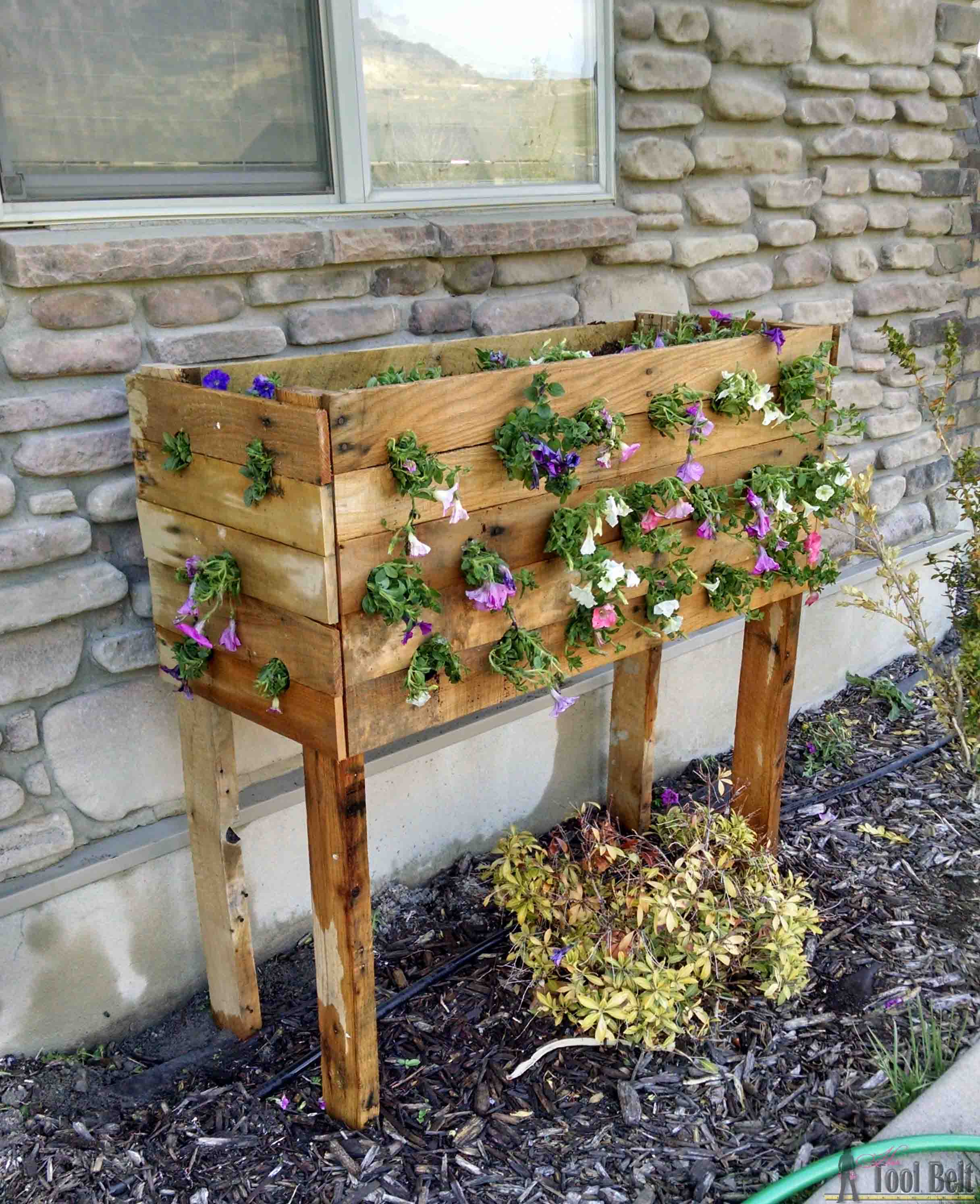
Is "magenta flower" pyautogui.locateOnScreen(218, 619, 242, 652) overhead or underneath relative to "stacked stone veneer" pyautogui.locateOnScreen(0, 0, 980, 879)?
underneath

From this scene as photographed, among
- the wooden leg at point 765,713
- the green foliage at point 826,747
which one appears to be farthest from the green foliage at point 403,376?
the green foliage at point 826,747

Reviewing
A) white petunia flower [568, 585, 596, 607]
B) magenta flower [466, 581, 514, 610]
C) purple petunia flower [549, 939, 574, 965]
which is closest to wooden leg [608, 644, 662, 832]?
purple petunia flower [549, 939, 574, 965]

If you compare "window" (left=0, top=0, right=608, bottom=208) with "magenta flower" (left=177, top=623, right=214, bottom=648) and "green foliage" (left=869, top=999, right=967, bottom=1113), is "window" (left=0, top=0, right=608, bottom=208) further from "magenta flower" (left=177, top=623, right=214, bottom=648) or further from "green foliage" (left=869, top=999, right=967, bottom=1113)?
"green foliage" (left=869, top=999, right=967, bottom=1113)

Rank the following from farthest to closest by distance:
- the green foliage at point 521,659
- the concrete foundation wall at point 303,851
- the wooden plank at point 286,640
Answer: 1. the concrete foundation wall at point 303,851
2. the green foliage at point 521,659
3. the wooden plank at point 286,640

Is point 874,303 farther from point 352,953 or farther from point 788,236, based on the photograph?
point 352,953

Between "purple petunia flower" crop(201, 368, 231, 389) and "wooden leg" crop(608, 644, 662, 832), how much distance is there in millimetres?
1324

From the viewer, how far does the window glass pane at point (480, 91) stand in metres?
2.38

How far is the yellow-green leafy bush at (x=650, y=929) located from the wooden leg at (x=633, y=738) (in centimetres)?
27

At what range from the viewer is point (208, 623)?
1.94m

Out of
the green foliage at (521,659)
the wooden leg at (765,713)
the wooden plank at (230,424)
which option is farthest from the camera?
the wooden leg at (765,713)

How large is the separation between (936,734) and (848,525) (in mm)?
771

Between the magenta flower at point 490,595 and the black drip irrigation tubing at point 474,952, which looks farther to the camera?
the black drip irrigation tubing at point 474,952

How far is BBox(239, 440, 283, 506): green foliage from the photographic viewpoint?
1663 mm

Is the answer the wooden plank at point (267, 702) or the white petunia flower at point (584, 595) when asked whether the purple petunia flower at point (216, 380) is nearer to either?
the wooden plank at point (267, 702)
